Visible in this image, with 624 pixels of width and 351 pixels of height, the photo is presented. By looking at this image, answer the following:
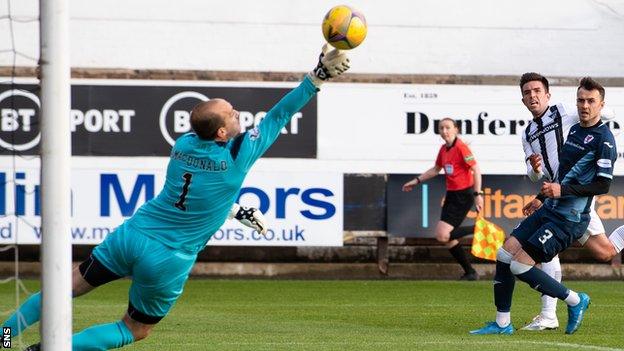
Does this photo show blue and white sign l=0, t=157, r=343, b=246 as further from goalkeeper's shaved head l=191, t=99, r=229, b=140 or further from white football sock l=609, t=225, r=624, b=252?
goalkeeper's shaved head l=191, t=99, r=229, b=140

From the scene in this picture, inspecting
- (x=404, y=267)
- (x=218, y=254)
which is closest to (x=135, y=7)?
(x=218, y=254)

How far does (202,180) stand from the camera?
782 cm

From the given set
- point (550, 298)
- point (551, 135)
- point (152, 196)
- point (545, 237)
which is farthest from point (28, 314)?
point (152, 196)

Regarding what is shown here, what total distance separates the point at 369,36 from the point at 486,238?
407cm

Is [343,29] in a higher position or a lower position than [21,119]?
higher

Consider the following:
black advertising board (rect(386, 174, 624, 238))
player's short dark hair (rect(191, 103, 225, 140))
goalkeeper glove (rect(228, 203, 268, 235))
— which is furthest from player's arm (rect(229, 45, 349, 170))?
black advertising board (rect(386, 174, 624, 238))

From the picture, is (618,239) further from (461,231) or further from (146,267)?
(461,231)

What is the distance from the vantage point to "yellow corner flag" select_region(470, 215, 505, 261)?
58.1ft

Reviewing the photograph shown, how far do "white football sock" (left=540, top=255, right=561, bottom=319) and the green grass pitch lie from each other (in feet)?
0.80

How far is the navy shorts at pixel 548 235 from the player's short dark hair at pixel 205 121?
390 cm

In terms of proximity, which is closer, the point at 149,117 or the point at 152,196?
the point at 152,196

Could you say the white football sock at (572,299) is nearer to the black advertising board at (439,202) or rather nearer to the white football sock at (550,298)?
the white football sock at (550,298)

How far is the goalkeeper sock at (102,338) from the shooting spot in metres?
7.77

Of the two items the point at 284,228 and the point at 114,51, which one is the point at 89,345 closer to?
the point at 284,228
